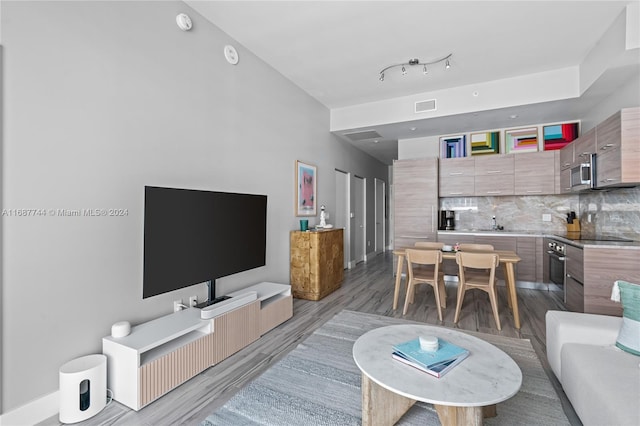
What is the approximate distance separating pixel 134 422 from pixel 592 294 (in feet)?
12.9

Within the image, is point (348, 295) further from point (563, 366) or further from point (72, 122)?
point (72, 122)

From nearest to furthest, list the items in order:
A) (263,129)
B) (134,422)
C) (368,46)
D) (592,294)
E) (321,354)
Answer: (134,422) → (321,354) → (592,294) → (368,46) → (263,129)

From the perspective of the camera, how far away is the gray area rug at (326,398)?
1.67 meters

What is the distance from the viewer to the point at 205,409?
Result: 1784 millimetres

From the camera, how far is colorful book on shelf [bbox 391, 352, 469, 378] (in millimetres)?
1362

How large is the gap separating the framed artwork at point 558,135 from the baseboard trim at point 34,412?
21.3 feet

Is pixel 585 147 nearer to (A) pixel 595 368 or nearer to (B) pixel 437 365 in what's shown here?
(A) pixel 595 368

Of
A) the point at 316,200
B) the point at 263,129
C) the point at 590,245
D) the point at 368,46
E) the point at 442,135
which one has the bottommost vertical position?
the point at 590,245

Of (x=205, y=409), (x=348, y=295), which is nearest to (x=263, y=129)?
(x=348, y=295)

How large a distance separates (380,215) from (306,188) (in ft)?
14.5

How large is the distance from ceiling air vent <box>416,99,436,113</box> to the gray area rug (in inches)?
131

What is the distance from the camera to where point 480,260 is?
3.04m

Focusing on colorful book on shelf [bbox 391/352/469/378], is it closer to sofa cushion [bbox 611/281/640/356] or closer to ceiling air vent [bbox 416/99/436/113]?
sofa cushion [bbox 611/281/640/356]

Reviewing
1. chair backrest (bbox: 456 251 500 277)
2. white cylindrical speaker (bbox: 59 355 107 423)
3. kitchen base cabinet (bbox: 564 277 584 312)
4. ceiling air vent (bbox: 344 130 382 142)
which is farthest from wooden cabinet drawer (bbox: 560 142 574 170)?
white cylindrical speaker (bbox: 59 355 107 423)
